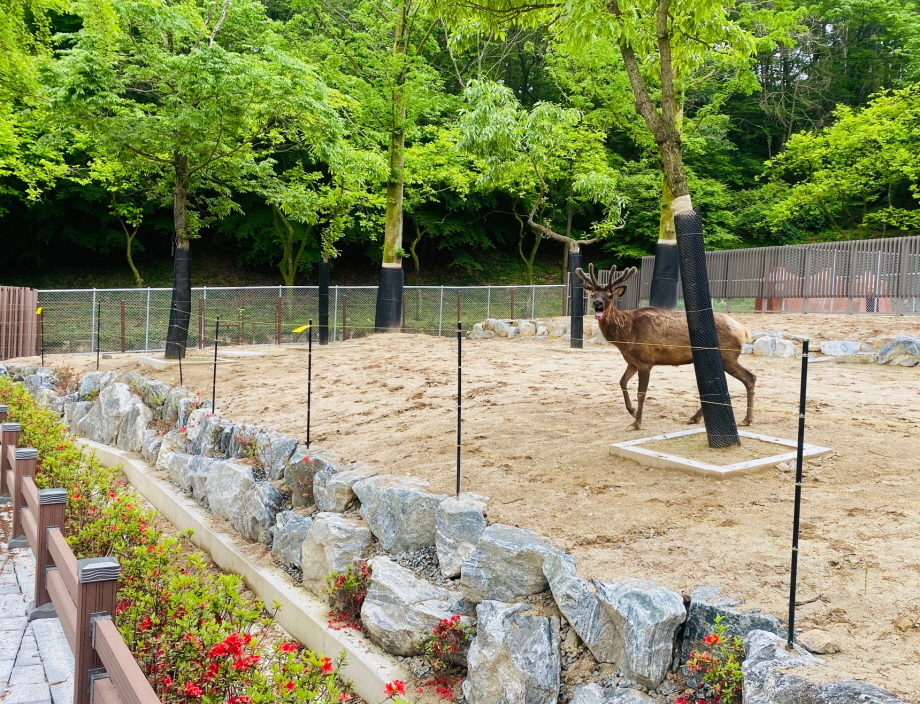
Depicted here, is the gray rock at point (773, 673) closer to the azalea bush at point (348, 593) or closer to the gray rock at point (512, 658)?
the gray rock at point (512, 658)

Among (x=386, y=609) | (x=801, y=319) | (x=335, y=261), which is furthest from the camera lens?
(x=335, y=261)

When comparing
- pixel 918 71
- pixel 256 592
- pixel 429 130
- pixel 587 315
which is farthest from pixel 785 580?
pixel 918 71

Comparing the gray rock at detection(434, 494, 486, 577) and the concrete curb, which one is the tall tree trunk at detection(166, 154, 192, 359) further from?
the gray rock at detection(434, 494, 486, 577)

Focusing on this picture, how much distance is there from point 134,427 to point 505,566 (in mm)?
8798

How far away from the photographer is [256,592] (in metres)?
7.46

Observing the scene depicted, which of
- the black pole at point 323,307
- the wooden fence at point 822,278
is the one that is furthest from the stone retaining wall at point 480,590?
the wooden fence at point 822,278

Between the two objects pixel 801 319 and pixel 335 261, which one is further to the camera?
pixel 335 261

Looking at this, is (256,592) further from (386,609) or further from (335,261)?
(335,261)

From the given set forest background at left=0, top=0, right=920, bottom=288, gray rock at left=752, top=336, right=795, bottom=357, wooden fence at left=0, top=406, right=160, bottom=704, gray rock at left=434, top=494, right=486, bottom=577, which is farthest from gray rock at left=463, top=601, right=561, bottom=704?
gray rock at left=752, top=336, right=795, bottom=357

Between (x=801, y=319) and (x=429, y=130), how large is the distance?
13.7 metres

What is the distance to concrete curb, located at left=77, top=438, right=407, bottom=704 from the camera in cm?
550

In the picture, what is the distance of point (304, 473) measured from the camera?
25.8 ft

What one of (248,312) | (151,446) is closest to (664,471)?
(151,446)

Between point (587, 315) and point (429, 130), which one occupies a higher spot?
point (429, 130)
